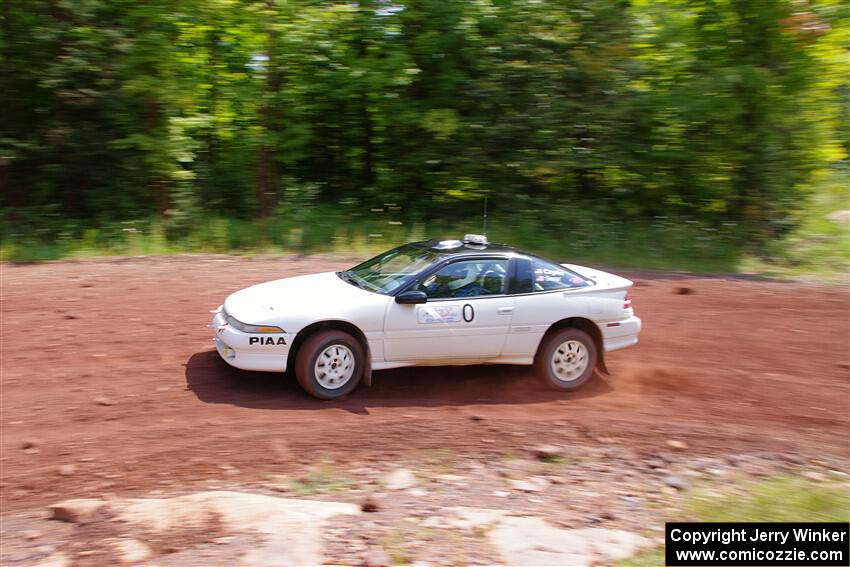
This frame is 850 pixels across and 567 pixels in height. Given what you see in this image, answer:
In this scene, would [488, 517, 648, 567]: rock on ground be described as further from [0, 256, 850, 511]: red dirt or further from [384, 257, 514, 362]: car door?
[384, 257, 514, 362]: car door

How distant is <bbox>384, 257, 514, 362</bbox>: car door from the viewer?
7.42 meters

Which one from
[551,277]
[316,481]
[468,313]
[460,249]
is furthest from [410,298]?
[316,481]

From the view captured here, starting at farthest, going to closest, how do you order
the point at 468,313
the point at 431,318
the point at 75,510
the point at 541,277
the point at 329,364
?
the point at 541,277 → the point at 468,313 → the point at 431,318 → the point at 329,364 → the point at 75,510

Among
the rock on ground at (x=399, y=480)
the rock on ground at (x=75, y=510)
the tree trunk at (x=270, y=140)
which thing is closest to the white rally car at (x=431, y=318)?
the rock on ground at (x=399, y=480)

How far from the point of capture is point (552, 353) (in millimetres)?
→ 8000

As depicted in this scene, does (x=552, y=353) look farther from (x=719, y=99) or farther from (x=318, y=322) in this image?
(x=719, y=99)

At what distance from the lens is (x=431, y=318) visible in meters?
7.48

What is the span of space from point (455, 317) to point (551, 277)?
1252 millimetres

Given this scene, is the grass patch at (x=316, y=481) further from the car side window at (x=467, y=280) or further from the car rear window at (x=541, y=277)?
the car rear window at (x=541, y=277)

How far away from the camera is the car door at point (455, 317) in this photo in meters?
7.42

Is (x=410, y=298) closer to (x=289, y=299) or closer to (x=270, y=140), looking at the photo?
(x=289, y=299)

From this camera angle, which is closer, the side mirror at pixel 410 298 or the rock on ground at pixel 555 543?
the rock on ground at pixel 555 543

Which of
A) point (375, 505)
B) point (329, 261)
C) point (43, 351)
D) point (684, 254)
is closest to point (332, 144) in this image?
point (329, 261)

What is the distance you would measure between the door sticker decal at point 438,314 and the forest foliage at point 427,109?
9.22 meters
